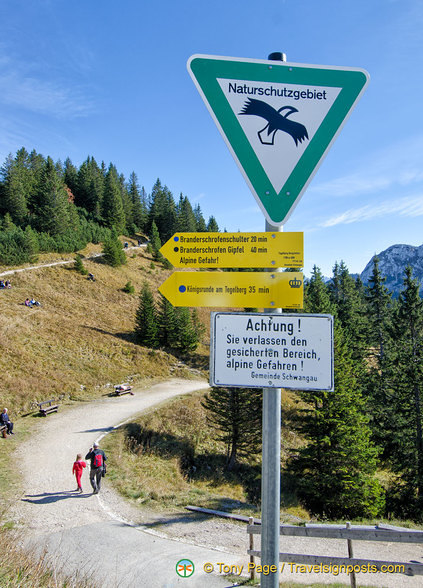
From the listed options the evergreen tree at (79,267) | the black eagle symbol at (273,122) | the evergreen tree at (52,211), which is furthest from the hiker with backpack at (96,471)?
the evergreen tree at (52,211)

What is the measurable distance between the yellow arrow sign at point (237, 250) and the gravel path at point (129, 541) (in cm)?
469

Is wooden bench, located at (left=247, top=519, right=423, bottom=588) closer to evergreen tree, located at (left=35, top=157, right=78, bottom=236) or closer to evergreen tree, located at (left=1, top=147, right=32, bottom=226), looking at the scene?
evergreen tree, located at (left=35, top=157, right=78, bottom=236)

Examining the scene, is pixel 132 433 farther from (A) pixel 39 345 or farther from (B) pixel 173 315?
(B) pixel 173 315

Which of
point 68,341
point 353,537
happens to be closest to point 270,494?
point 353,537

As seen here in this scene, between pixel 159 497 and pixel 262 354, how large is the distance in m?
11.0

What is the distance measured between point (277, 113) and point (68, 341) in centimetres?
3279

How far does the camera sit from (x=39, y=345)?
2875 cm

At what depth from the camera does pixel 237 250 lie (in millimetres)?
2180

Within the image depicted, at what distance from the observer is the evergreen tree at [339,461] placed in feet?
58.5

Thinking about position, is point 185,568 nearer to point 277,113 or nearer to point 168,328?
point 277,113

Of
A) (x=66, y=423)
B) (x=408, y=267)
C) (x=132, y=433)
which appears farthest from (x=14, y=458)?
(x=408, y=267)

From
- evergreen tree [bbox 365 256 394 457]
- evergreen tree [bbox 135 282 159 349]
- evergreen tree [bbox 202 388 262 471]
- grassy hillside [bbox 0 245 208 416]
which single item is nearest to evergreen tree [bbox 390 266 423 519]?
evergreen tree [bbox 365 256 394 457]

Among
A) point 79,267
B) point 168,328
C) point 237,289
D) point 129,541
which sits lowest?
point 129,541

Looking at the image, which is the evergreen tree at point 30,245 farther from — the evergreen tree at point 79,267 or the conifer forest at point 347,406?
the evergreen tree at point 79,267
